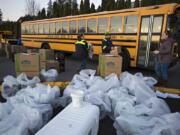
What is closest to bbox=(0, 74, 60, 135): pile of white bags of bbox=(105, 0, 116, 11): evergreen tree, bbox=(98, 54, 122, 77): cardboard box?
Result: bbox=(98, 54, 122, 77): cardboard box

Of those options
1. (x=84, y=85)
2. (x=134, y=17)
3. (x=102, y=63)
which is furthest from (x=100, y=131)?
(x=134, y=17)

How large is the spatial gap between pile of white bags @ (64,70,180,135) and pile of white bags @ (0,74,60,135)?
23.2 inches

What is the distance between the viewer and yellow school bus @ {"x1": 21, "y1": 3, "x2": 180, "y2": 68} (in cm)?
761

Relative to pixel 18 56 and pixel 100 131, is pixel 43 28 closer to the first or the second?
pixel 18 56

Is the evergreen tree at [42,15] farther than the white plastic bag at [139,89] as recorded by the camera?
Yes

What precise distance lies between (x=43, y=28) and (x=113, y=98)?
468 inches

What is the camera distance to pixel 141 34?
26.7ft

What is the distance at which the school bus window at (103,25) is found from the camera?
31.7ft

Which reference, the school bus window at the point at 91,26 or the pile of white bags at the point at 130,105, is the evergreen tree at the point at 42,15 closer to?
the school bus window at the point at 91,26

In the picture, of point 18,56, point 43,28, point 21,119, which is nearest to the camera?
point 21,119

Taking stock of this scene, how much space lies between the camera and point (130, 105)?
316 cm

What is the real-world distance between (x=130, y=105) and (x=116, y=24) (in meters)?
6.52

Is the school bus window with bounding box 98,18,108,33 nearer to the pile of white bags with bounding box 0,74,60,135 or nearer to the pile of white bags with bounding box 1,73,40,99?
the pile of white bags with bounding box 1,73,40,99

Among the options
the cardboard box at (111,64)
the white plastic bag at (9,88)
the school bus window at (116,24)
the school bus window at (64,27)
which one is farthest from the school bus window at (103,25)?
the white plastic bag at (9,88)
